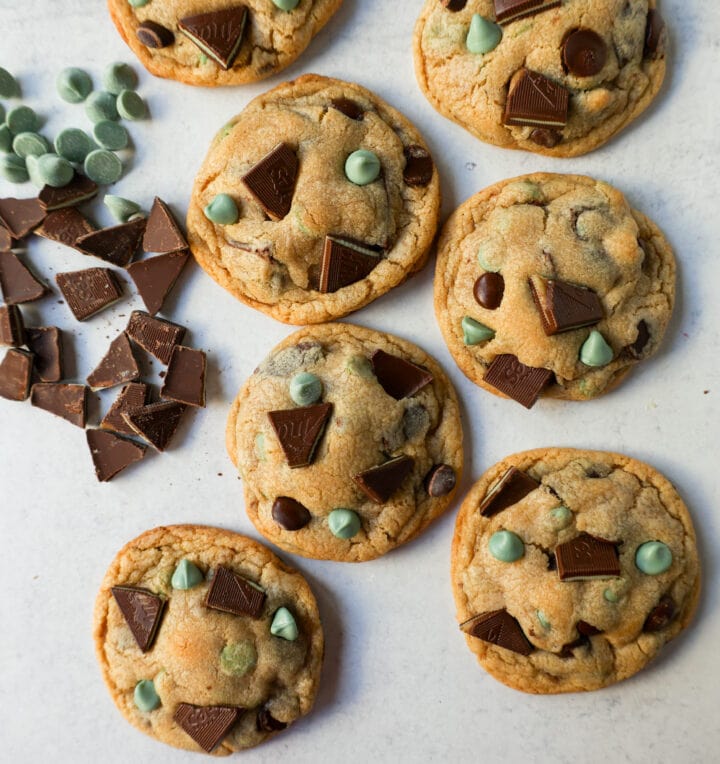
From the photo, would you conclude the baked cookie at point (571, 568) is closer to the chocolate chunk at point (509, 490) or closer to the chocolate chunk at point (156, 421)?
the chocolate chunk at point (509, 490)

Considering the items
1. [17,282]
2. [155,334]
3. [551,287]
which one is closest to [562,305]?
[551,287]

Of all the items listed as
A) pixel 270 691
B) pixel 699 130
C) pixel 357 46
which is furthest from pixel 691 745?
pixel 357 46

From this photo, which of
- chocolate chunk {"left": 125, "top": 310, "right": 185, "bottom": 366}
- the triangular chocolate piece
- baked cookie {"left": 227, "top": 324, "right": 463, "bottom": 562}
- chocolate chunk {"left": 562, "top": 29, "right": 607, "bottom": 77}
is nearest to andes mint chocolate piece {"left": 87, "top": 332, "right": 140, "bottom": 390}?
chocolate chunk {"left": 125, "top": 310, "right": 185, "bottom": 366}

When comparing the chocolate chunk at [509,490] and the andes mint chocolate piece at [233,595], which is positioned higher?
the chocolate chunk at [509,490]

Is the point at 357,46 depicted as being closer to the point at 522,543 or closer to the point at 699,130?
the point at 699,130

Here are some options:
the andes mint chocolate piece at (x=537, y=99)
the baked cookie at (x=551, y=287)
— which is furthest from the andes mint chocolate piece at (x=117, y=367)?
the andes mint chocolate piece at (x=537, y=99)

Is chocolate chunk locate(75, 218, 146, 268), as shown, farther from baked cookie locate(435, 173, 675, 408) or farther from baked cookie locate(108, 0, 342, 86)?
baked cookie locate(435, 173, 675, 408)
